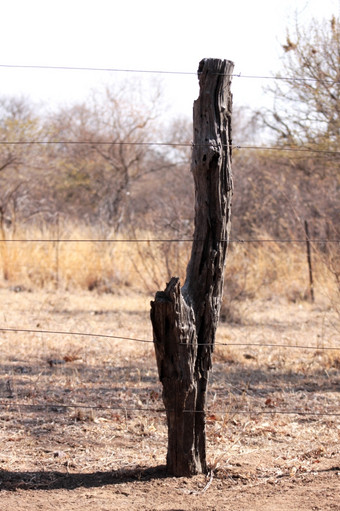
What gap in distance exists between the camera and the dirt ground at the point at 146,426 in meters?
3.40

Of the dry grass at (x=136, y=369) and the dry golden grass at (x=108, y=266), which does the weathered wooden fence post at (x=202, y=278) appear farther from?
the dry golden grass at (x=108, y=266)

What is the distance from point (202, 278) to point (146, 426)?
1459 mm

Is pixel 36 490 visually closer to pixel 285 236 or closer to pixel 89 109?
pixel 285 236

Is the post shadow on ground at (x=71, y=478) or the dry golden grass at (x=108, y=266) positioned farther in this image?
the dry golden grass at (x=108, y=266)

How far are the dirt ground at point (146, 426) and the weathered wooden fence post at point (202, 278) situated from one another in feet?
0.92

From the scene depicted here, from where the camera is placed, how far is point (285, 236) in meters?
13.1

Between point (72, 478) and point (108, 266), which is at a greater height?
point (108, 266)

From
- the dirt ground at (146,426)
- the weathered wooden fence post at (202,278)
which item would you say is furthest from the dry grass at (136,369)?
the weathered wooden fence post at (202,278)

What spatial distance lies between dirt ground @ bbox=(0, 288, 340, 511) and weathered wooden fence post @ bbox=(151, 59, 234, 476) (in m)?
0.28

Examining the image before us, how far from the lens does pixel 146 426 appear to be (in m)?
4.47

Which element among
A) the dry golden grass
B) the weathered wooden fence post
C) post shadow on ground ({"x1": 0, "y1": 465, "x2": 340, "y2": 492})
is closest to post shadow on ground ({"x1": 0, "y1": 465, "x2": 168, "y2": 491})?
post shadow on ground ({"x1": 0, "y1": 465, "x2": 340, "y2": 492})

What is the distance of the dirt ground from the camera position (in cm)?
340

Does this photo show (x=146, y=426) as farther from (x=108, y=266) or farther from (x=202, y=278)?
(x=108, y=266)

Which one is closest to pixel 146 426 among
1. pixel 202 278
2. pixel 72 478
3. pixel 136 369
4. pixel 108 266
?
pixel 72 478
